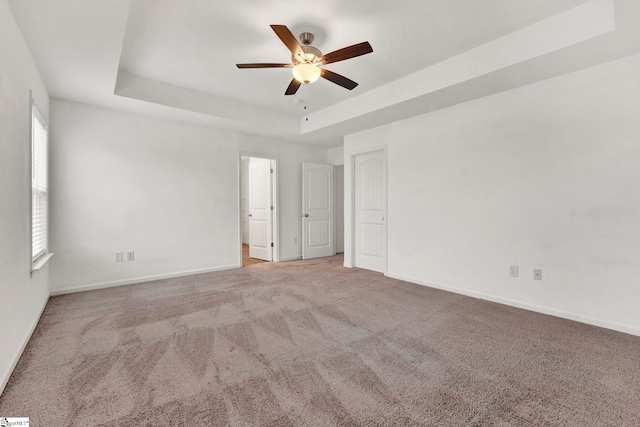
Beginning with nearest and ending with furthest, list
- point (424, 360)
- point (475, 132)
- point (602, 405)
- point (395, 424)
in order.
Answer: point (395, 424)
point (602, 405)
point (424, 360)
point (475, 132)

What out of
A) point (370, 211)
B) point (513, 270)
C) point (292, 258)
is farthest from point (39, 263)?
point (513, 270)

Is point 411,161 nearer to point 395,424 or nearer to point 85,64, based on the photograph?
point 395,424

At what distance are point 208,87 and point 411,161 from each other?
2.95 metres

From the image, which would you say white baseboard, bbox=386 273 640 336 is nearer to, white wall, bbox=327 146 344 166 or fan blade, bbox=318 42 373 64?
fan blade, bbox=318 42 373 64

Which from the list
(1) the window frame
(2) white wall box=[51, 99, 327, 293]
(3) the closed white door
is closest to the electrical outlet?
(3) the closed white door

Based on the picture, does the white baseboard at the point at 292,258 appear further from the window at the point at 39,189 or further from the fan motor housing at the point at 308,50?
the fan motor housing at the point at 308,50

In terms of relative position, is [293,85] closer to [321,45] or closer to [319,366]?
[321,45]

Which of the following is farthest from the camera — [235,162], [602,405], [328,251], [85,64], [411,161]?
[328,251]

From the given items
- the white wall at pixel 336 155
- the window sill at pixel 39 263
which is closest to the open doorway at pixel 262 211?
the white wall at pixel 336 155

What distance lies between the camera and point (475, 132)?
344cm

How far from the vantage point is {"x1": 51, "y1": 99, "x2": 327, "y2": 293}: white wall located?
11.7 feet

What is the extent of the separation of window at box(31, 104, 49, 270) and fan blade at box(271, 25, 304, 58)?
2.28m

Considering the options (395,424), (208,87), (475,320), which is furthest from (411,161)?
(395,424)

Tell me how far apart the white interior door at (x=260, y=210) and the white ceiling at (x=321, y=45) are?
6.70 ft
